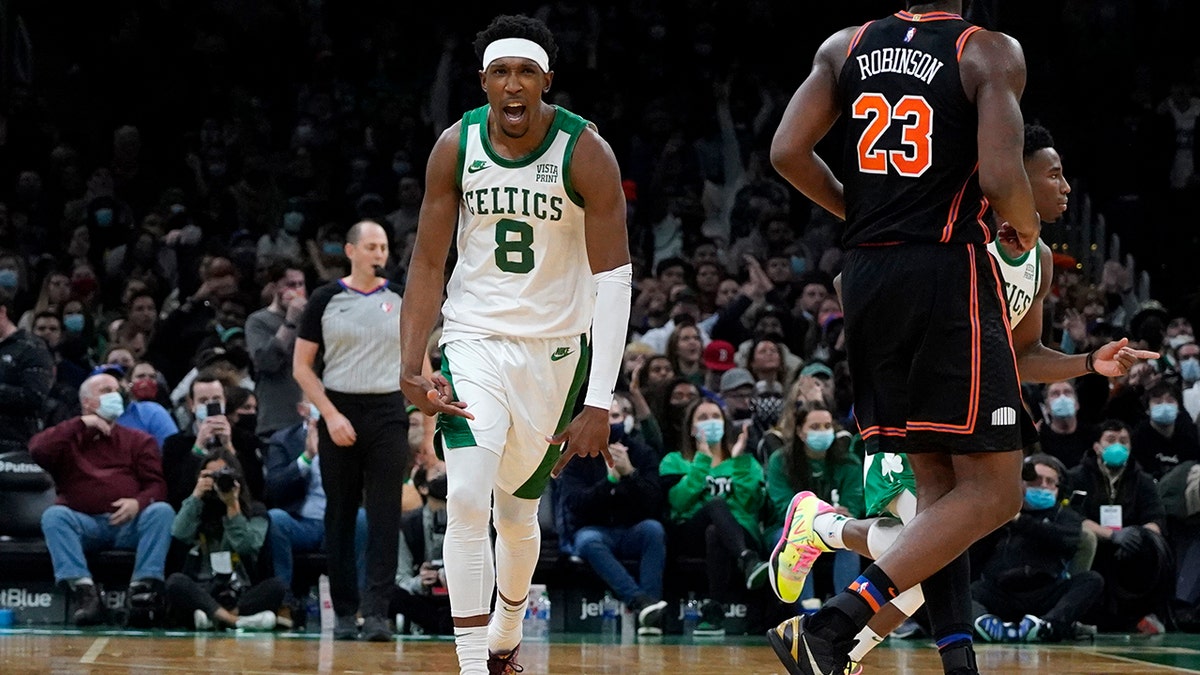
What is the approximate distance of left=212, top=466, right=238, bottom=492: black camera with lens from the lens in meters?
10.8

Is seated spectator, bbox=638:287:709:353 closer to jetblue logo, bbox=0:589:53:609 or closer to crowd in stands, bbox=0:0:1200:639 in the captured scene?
crowd in stands, bbox=0:0:1200:639

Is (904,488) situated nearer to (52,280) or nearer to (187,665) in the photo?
(187,665)

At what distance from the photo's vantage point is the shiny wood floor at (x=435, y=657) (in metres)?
7.80

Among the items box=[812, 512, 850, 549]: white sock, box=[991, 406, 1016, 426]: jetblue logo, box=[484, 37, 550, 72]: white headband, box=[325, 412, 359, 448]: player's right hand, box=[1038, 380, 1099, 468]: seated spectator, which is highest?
box=[484, 37, 550, 72]: white headband

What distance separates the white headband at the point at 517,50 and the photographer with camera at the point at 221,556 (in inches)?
215

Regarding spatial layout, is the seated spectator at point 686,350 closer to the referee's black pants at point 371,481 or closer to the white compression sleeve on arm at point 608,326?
the referee's black pants at point 371,481

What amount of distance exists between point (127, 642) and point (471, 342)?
13.6ft

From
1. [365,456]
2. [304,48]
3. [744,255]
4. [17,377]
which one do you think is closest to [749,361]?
[744,255]

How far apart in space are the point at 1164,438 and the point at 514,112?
25.5ft

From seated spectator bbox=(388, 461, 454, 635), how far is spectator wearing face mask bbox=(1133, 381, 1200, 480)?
16.8 feet

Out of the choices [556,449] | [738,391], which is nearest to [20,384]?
[738,391]

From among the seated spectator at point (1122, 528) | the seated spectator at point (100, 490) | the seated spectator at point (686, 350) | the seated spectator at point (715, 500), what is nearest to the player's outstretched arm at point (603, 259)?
the seated spectator at point (715, 500)

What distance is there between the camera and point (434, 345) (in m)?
11.9

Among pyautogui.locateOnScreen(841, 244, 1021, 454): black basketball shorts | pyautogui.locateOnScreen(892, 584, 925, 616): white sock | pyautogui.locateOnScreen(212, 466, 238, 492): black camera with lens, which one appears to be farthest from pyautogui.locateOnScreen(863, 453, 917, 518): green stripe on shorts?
pyautogui.locateOnScreen(212, 466, 238, 492): black camera with lens
